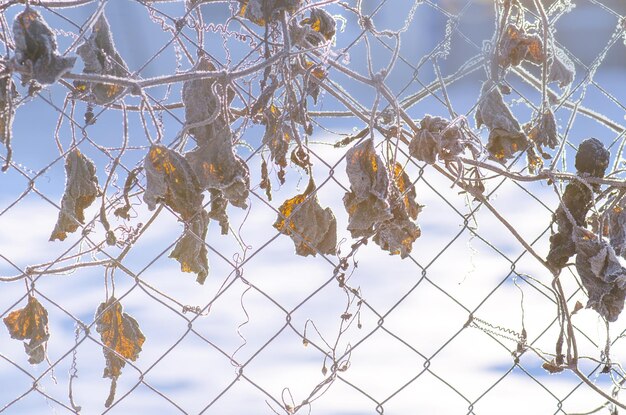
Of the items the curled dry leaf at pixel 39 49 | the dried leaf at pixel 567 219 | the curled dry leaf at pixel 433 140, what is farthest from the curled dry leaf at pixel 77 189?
the dried leaf at pixel 567 219

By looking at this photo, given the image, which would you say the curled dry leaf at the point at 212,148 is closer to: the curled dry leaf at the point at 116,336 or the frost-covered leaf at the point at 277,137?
the frost-covered leaf at the point at 277,137

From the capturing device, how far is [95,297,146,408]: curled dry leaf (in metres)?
1.53

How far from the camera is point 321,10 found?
1.44m

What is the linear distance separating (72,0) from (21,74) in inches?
8.8

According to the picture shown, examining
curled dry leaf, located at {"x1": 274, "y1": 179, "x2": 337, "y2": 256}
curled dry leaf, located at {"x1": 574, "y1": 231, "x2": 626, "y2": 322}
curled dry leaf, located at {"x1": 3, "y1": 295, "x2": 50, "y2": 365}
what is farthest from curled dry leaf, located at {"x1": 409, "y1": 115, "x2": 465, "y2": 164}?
curled dry leaf, located at {"x1": 3, "y1": 295, "x2": 50, "y2": 365}

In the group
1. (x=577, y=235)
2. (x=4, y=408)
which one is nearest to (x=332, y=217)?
(x=577, y=235)

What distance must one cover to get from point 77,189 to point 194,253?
8.6 inches

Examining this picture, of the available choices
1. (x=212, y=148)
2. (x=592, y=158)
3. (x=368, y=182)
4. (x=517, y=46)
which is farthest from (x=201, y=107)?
(x=592, y=158)

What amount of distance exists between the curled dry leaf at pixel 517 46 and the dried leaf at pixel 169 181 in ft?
2.08

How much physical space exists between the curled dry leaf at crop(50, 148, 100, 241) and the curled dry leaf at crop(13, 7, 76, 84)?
0.28 m

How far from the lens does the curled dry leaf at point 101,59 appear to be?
4.35 ft

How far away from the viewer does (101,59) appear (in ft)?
4.41

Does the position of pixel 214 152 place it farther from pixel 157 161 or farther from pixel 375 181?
pixel 375 181

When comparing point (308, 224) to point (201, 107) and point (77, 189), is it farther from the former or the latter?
point (77, 189)
